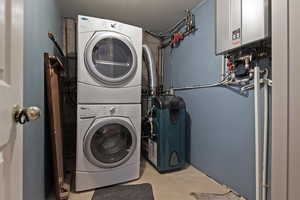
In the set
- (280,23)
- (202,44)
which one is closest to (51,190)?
(280,23)

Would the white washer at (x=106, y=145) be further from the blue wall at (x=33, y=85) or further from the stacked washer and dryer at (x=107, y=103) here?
the blue wall at (x=33, y=85)

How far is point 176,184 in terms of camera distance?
5.91 feet

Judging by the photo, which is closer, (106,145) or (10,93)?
(10,93)

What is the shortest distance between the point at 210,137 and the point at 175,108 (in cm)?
54

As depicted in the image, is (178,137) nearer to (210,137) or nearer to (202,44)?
(210,137)

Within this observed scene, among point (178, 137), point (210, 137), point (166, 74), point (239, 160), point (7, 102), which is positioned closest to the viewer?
point (7, 102)

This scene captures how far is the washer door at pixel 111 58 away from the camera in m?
1.66

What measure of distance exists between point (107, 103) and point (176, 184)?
1153mm

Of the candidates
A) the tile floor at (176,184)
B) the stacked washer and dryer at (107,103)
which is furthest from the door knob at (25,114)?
the tile floor at (176,184)

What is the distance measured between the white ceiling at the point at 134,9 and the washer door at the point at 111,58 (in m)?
0.66

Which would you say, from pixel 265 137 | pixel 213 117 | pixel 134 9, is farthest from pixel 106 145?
pixel 134 9

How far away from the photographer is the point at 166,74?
307 centimetres

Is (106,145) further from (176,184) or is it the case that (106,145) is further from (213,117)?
(213,117)

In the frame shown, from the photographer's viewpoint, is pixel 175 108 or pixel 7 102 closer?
pixel 7 102
